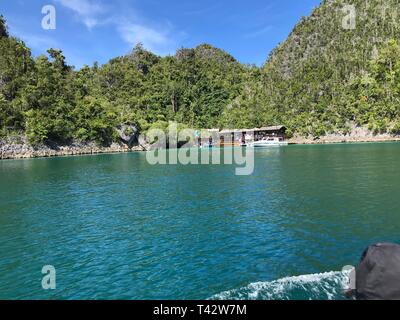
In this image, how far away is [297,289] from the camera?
1476 cm

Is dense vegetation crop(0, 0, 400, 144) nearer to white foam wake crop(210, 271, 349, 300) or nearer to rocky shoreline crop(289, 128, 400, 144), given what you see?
rocky shoreline crop(289, 128, 400, 144)

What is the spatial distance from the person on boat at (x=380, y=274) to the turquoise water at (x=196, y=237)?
3.05 m

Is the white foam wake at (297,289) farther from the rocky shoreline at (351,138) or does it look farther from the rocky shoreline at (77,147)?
the rocky shoreline at (351,138)

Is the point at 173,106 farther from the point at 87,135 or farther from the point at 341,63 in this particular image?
the point at 341,63

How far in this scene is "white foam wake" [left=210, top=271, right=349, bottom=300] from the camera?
14.1 m

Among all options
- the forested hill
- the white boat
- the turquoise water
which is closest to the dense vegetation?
the forested hill

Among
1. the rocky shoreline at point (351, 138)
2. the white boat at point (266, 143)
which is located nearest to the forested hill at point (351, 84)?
the rocky shoreline at point (351, 138)

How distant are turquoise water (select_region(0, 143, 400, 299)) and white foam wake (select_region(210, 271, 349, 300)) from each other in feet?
0.14

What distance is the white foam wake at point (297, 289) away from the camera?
14.1 m

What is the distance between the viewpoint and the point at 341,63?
A: 182 m

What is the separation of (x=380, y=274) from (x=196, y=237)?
45.4 ft

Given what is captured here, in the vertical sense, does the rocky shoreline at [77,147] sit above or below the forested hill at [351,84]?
below

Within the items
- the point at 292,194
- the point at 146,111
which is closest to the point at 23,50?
the point at 146,111
